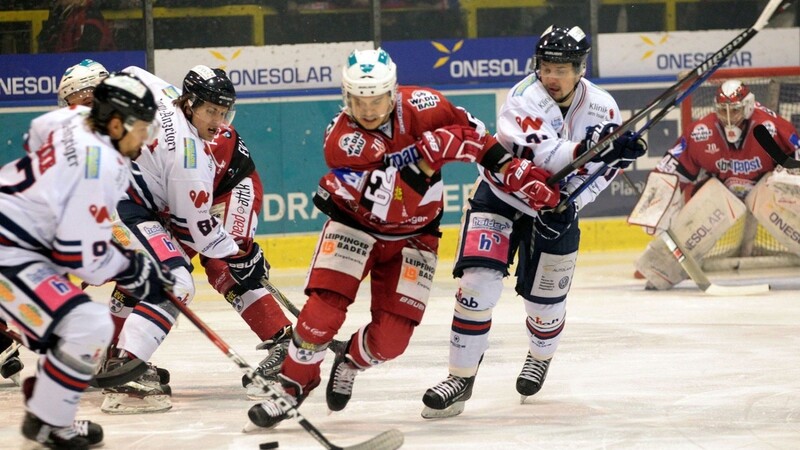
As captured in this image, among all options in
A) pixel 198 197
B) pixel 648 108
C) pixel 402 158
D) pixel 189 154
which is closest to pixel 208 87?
pixel 189 154

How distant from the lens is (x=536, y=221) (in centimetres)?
399

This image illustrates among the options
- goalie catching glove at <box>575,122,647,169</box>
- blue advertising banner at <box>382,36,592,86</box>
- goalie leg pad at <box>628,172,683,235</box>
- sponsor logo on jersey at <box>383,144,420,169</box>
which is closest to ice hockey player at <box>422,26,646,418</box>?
goalie catching glove at <box>575,122,647,169</box>

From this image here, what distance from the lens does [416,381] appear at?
174 inches

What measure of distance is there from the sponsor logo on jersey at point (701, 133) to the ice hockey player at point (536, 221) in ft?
9.67

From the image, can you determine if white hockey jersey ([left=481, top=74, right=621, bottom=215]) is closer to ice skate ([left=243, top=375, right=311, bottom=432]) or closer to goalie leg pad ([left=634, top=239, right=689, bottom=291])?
ice skate ([left=243, top=375, right=311, bottom=432])

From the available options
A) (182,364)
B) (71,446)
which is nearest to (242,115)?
(182,364)

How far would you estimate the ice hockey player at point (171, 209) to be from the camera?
12.9 ft

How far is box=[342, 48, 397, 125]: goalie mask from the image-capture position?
3443mm

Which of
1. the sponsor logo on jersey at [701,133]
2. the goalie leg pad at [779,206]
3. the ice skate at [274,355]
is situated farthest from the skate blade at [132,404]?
the goalie leg pad at [779,206]

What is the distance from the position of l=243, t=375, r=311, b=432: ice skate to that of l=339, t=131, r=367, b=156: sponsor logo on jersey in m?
0.66

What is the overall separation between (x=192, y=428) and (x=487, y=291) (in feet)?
3.11

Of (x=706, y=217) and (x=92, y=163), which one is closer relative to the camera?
(x=92, y=163)

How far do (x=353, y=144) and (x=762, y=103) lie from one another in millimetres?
4654

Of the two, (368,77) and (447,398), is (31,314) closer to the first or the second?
(368,77)
